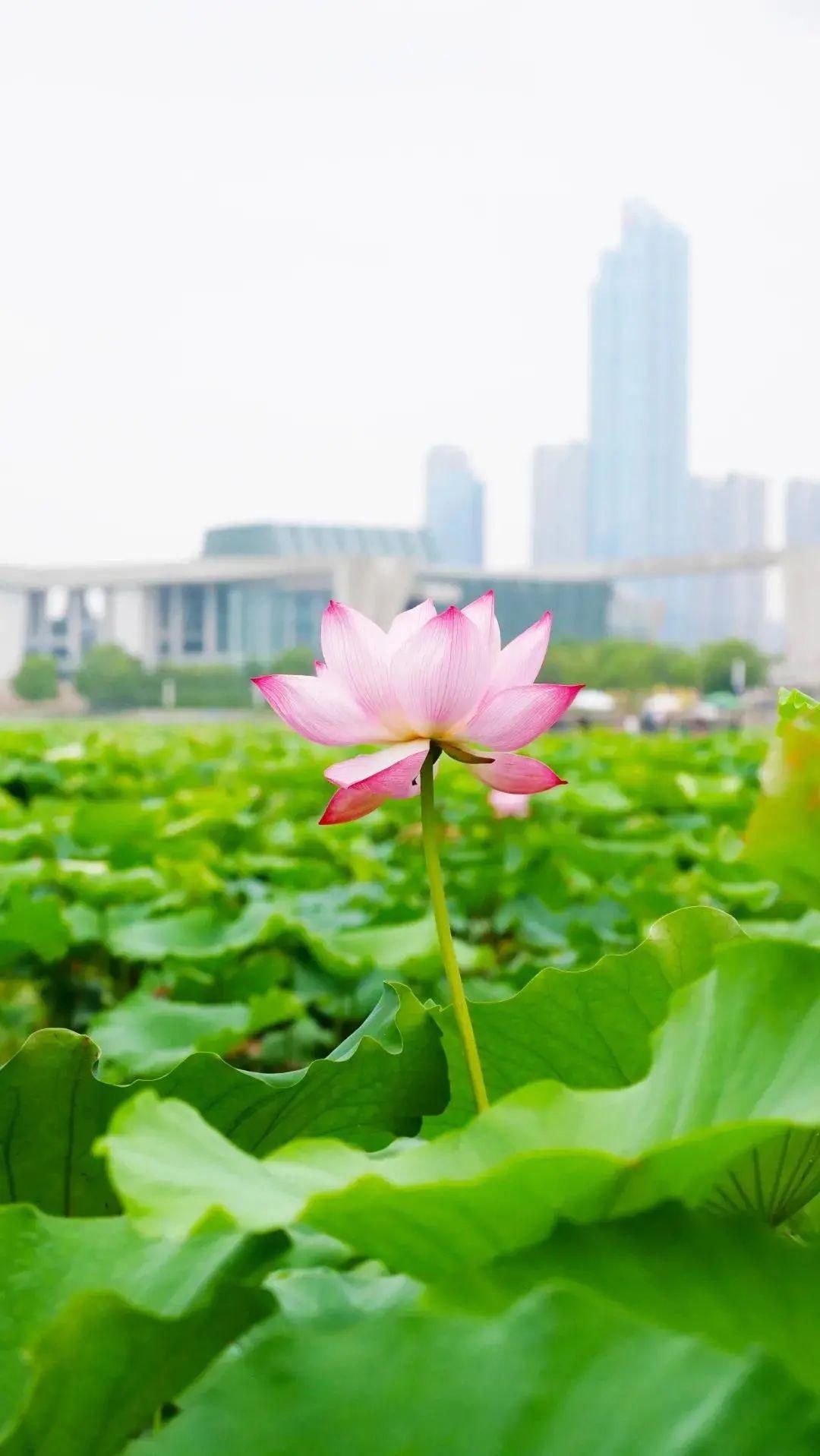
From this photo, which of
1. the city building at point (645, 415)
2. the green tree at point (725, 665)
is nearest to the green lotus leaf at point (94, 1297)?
the green tree at point (725, 665)

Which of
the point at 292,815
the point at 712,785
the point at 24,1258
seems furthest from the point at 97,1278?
the point at 712,785

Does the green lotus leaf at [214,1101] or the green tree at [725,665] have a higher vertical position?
the green lotus leaf at [214,1101]

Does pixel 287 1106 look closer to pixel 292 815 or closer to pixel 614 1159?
pixel 614 1159

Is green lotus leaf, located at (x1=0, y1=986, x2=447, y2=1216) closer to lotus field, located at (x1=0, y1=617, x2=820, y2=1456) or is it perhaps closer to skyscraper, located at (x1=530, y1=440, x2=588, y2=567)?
lotus field, located at (x1=0, y1=617, x2=820, y2=1456)

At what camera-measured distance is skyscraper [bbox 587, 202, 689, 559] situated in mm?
68312

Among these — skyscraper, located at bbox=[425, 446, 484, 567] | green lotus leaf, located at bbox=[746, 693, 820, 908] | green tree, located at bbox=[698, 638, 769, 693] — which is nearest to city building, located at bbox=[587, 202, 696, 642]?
skyscraper, located at bbox=[425, 446, 484, 567]

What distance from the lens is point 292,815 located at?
246 cm

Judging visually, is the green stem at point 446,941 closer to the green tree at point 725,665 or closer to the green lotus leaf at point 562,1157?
the green lotus leaf at point 562,1157

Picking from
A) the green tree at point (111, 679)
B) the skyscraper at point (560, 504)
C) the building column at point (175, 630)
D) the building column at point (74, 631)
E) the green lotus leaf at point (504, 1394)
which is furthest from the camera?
the skyscraper at point (560, 504)

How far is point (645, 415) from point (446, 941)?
233 feet

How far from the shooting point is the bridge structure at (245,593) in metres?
31.6

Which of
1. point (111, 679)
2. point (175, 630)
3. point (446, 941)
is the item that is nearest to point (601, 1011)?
point (446, 941)

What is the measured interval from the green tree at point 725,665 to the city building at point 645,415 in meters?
34.2

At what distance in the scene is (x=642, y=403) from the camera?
68562 millimetres
